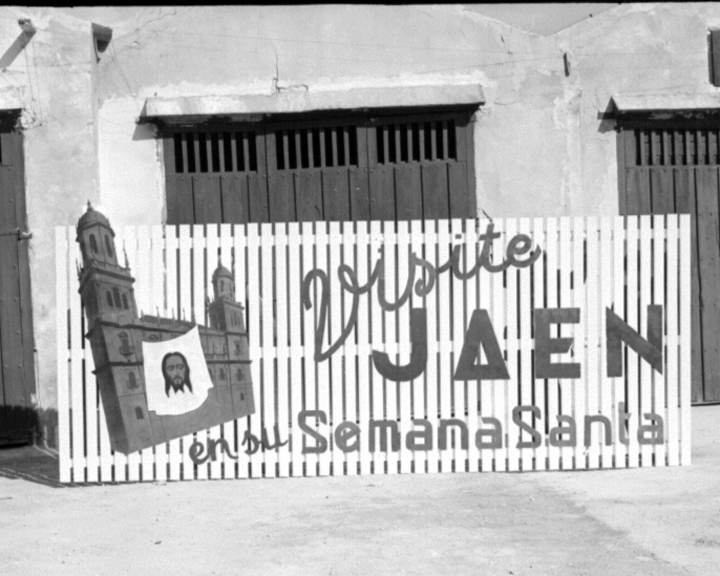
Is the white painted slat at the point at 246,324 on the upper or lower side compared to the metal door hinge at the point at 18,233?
lower

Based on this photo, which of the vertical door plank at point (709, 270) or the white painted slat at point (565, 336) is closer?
the white painted slat at point (565, 336)

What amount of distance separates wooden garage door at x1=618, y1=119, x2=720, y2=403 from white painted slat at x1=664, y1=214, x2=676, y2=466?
294 centimetres

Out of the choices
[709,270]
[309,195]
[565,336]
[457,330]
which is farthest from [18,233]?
[709,270]

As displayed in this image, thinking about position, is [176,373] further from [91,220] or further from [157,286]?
[91,220]

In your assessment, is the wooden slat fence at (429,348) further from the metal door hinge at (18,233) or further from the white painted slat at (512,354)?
the metal door hinge at (18,233)

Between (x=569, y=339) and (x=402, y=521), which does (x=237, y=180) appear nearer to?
(x=569, y=339)

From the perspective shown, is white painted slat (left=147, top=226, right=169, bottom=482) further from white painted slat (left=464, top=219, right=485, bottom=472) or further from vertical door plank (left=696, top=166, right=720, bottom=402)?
vertical door plank (left=696, top=166, right=720, bottom=402)

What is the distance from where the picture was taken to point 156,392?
24.2 ft

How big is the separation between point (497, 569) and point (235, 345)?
2870 millimetres

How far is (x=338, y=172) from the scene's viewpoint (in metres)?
10.1

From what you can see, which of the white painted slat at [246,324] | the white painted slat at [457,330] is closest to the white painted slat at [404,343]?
the white painted slat at [457,330]

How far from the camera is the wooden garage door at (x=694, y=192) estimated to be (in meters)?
10.2

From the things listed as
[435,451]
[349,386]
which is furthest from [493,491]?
[349,386]

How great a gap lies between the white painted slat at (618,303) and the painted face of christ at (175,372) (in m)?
2.78
